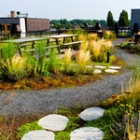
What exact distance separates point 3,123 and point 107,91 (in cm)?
209

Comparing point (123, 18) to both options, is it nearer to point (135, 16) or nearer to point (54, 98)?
point (135, 16)

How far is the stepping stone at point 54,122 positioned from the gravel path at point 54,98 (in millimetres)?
267

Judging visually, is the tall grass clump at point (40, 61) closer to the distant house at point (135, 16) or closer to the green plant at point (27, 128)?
the green plant at point (27, 128)

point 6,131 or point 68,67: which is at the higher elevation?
A: point 68,67

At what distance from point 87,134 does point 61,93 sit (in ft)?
5.17

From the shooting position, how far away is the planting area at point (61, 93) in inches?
112

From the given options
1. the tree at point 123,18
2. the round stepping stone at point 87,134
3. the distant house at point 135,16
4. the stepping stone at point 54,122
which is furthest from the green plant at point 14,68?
the tree at point 123,18

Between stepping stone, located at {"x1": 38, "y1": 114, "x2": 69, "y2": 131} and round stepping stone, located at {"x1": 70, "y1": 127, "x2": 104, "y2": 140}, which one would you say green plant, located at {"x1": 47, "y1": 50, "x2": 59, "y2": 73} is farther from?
round stepping stone, located at {"x1": 70, "y1": 127, "x2": 104, "y2": 140}

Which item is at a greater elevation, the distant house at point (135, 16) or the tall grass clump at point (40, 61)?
the distant house at point (135, 16)

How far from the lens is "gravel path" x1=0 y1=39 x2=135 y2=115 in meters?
3.50

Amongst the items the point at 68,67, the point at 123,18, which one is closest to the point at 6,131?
the point at 68,67

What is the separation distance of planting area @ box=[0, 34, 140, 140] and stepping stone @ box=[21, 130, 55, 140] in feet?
0.23

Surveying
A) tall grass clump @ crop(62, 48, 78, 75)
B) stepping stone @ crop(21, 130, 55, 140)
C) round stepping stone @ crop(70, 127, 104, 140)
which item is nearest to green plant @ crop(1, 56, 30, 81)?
tall grass clump @ crop(62, 48, 78, 75)

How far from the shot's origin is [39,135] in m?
2.67
